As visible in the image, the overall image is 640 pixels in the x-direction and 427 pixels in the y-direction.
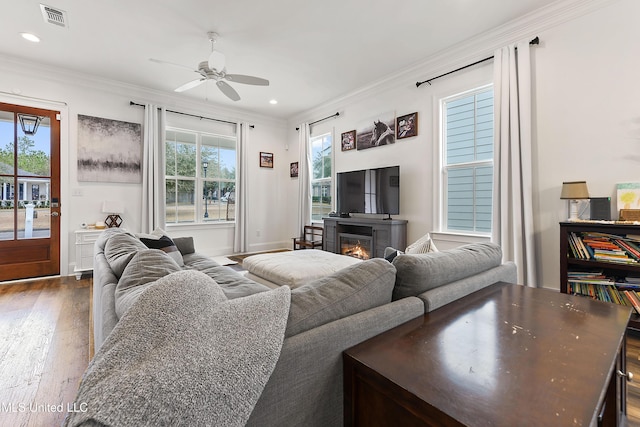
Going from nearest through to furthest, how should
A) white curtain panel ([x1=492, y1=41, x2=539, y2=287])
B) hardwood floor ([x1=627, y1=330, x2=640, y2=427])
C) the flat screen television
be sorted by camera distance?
hardwood floor ([x1=627, y1=330, x2=640, y2=427]) < white curtain panel ([x1=492, y1=41, x2=539, y2=287]) < the flat screen television

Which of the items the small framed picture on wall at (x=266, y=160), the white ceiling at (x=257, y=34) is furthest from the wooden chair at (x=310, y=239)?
the white ceiling at (x=257, y=34)

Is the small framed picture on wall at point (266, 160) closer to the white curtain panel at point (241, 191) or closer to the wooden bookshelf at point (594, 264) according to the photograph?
the white curtain panel at point (241, 191)

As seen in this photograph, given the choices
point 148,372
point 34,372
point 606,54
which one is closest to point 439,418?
point 148,372

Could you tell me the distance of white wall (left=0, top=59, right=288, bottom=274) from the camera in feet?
12.6

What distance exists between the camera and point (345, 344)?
0.88 metres

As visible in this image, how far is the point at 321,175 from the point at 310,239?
1313 mm

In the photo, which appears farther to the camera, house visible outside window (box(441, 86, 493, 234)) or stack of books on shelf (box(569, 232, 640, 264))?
house visible outside window (box(441, 86, 493, 234))

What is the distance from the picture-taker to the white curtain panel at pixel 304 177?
18.9 feet

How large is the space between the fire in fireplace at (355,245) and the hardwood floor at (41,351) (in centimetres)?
329

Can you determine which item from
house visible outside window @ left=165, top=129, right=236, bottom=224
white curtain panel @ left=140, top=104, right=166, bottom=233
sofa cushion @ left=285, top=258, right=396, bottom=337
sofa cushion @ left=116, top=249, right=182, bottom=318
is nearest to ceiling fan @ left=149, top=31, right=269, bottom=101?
white curtain panel @ left=140, top=104, right=166, bottom=233

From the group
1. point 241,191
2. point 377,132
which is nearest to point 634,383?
point 377,132

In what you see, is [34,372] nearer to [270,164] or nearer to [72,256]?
[72,256]

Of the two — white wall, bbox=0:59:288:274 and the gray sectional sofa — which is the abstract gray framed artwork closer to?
white wall, bbox=0:59:288:274

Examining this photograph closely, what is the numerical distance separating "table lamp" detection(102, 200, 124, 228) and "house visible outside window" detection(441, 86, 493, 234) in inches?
184
